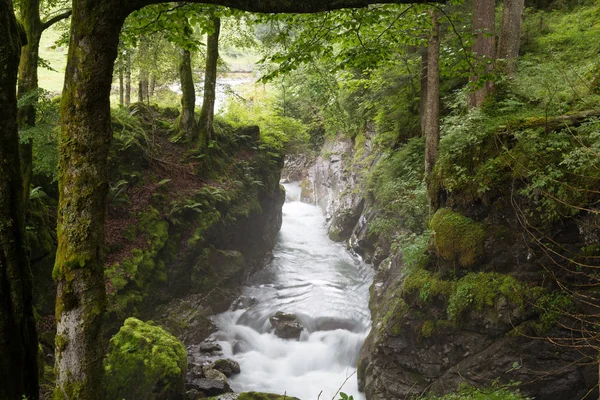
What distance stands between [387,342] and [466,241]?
294cm

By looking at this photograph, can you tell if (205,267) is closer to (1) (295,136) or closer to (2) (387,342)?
(2) (387,342)

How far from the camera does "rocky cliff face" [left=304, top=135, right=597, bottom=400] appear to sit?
679 centimetres

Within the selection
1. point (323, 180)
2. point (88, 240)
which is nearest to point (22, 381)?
point (88, 240)

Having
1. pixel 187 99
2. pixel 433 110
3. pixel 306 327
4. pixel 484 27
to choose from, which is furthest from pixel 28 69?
pixel 484 27

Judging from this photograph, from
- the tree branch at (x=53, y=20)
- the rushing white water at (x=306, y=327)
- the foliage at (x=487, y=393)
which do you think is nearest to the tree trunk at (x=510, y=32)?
the foliage at (x=487, y=393)

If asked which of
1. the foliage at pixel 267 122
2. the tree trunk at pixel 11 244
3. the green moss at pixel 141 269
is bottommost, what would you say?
the green moss at pixel 141 269

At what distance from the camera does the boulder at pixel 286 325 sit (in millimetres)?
12000

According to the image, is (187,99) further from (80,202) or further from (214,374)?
(80,202)

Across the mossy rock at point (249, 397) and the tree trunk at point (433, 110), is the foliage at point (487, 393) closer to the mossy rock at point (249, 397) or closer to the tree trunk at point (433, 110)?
the mossy rock at point (249, 397)

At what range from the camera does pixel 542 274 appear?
23.3ft

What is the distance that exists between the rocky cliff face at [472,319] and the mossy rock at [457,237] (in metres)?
0.02

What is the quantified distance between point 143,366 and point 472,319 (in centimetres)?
638

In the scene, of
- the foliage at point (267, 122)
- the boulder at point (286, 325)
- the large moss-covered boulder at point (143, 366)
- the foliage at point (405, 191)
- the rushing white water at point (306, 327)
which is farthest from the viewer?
the foliage at point (267, 122)

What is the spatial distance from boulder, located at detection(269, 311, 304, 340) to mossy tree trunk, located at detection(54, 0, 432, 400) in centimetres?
934
